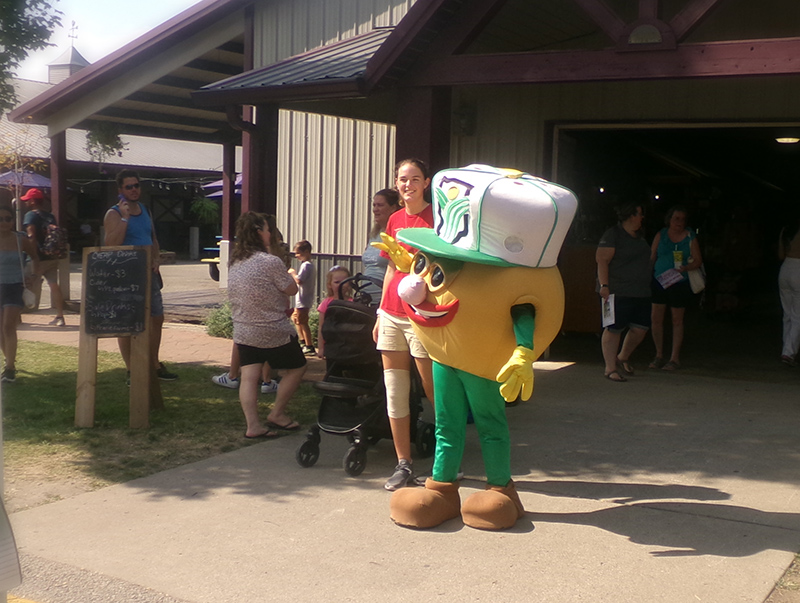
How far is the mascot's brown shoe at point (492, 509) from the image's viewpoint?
437 centimetres

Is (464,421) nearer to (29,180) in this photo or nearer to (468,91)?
(468,91)

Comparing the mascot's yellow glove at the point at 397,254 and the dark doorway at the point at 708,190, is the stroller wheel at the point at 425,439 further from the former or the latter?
the dark doorway at the point at 708,190

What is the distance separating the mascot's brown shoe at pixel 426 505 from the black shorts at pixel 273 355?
1837mm

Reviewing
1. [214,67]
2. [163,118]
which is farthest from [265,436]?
[163,118]

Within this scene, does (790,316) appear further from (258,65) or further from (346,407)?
(258,65)

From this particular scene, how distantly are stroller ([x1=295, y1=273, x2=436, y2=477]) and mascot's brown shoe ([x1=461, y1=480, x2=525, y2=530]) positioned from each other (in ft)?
3.47

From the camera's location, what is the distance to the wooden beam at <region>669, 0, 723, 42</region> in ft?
20.2

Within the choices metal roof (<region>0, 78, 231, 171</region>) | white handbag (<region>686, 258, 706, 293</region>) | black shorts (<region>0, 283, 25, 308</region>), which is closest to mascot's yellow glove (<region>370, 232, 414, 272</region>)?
black shorts (<region>0, 283, 25, 308</region>)

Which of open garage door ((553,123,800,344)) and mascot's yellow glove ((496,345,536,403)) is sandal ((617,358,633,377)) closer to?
open garage door ((553,123,800,344))

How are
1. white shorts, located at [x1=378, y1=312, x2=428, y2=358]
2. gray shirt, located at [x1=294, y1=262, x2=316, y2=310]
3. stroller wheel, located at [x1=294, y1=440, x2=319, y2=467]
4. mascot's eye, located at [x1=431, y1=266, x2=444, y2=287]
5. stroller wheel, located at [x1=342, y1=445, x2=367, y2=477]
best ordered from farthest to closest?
1. gray shirt, located at [x1=294, y1=262, x2=316, y2=310]
2. stroller wheel, located at [x1=294, y1=440, x2=319, y2=467]
3. stroller wheel, located at [x1=342, y1=445, x2=367, y2=477]
4. white shorts, located at [x1=378, y1=312, x2=428, y2=358]
5. mascot's eye, located at [x1=431, y1=266, x2=444, y2=287]

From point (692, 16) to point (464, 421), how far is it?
349 cm

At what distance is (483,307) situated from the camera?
4.23 meters

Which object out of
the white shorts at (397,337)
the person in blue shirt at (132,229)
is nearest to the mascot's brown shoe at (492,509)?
the white shorts at (397,337)

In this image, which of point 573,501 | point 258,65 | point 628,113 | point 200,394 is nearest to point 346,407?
point 573,501
